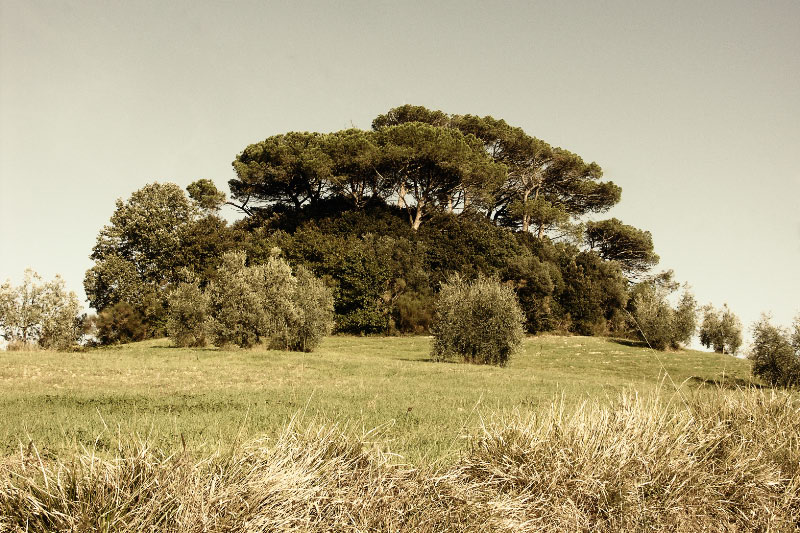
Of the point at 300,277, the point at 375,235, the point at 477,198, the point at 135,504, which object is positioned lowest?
the point at 135,504

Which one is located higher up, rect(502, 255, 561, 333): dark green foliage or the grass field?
rect(502, 255, 561, 333): dark green foliage

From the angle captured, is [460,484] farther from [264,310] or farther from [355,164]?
[355,164]

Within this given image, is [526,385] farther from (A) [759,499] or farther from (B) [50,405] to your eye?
(B) [50,405]

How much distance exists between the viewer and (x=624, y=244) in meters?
57.5

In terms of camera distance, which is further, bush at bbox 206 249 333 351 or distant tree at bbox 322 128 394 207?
distant tree at bbox 322 128 394 207

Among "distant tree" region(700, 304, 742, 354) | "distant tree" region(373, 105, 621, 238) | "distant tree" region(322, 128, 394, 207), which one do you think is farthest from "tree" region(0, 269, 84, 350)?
"distant tree" region(700, 304, 742, 354)

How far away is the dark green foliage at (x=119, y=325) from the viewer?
3828 cm

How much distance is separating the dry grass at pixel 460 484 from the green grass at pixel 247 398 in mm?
279

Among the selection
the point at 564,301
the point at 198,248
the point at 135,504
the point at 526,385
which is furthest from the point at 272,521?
the point at 564,301

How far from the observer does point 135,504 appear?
3.04 metres

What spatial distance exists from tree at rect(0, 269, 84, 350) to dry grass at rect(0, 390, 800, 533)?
3389cm

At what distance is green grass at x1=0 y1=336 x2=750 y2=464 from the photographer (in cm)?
613

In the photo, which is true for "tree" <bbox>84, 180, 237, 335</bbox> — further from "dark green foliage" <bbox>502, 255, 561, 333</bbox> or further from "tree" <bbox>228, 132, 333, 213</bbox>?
"dark green foliage" <bbox>502, 255, 561, 333</bbox>

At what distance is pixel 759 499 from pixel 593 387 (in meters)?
10.5
